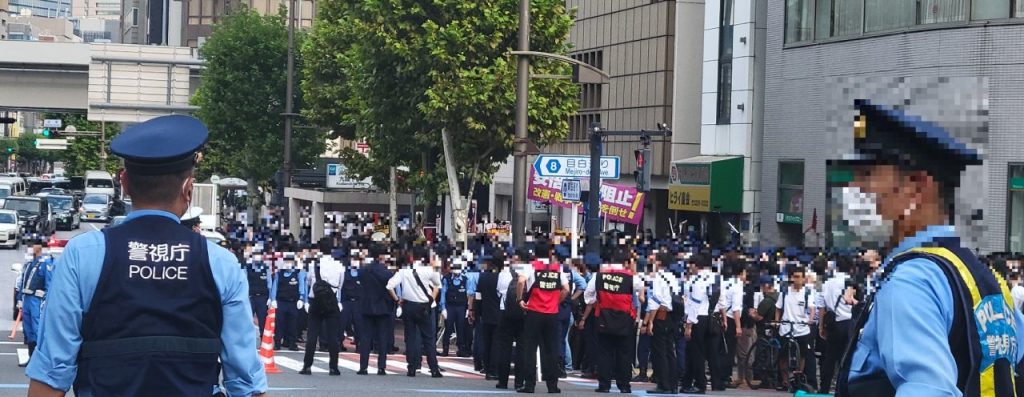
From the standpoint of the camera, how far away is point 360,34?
37.3 m

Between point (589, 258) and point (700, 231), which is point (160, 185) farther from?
point (700, 231)

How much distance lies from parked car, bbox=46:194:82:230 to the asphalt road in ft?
145

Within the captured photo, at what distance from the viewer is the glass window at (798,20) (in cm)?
3662

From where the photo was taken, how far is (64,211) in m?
64.4

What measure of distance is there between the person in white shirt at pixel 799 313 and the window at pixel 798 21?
19.9 meters

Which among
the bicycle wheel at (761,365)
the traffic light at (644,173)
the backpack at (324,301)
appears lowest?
the bicycle wheel at (761,365)

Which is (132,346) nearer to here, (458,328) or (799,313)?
(799,313)

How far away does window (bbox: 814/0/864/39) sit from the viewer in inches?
1364

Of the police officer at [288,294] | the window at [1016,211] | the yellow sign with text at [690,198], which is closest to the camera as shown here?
the police officer at [288,294]

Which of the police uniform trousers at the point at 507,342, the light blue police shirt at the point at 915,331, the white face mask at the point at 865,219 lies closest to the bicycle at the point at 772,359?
the police uniform trousers at the point at 507,342

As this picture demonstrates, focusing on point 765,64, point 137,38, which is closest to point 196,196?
point 765,64

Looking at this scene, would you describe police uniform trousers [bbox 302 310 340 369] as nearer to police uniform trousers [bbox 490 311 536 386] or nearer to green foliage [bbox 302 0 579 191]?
police uniform trousers [bbox 490 311 536 386]

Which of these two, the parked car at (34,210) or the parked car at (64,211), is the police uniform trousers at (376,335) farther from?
the parked car at (64,211)

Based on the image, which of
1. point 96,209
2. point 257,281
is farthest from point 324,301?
point 96,209
